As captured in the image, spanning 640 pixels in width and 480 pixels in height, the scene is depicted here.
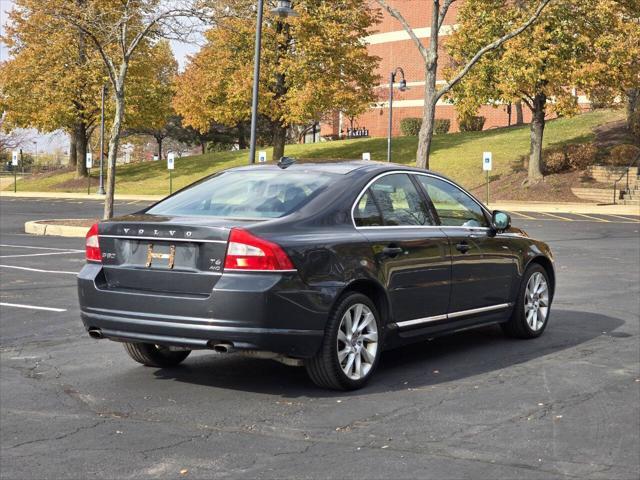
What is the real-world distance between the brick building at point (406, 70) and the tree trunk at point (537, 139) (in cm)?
2403

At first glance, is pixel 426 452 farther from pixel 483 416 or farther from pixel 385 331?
pixel 385 331

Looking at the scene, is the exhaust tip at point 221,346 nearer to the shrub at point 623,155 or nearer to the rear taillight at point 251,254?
the rear taillight at point 251,254

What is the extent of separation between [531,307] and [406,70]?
66.5 meters

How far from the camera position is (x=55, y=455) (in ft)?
17.4

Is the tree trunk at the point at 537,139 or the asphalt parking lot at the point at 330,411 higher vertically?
the tree trunk at the point at 537,139

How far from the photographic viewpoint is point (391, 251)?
7.21 m

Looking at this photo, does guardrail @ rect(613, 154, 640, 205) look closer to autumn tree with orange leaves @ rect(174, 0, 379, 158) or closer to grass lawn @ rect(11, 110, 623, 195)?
grass lawn @ rect(11, 110, 623, 195)

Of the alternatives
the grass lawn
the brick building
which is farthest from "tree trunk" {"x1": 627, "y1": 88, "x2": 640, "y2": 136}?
the brick building

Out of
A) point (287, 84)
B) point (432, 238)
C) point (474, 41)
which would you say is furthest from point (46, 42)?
point (432, 238)

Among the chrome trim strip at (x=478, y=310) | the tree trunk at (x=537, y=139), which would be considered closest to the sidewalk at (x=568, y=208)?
the tree trunk at (x=537, y=139)

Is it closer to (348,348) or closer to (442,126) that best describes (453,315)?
(348,348)

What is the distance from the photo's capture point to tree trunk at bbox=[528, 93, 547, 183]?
41.9 meters

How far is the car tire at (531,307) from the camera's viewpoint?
8891 mm

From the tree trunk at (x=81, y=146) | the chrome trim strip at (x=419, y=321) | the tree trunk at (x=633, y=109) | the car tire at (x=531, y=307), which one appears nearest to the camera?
the chrome trim strip at (x=419, y=321)
